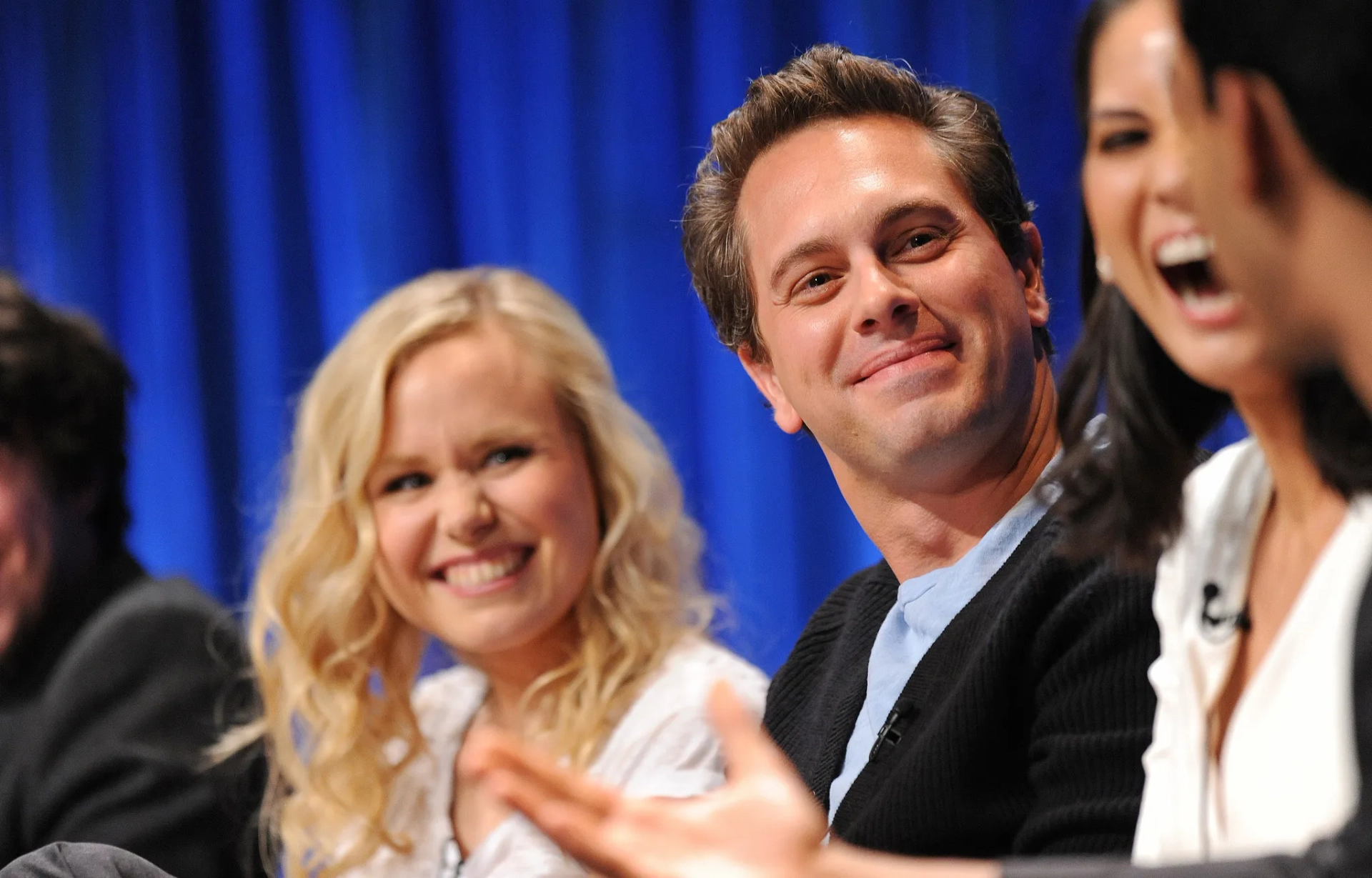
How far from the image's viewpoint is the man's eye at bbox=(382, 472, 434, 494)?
6.42 feet

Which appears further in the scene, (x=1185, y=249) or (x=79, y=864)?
(x=79, y=864)

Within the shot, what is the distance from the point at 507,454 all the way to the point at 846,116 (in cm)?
64

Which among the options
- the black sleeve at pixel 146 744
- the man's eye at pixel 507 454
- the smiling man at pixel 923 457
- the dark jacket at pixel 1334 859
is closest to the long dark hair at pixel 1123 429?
the smiling man at pixel 923 457

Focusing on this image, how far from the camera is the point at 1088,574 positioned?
120 cm

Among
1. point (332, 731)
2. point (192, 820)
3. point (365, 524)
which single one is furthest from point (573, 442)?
point (192, 820)

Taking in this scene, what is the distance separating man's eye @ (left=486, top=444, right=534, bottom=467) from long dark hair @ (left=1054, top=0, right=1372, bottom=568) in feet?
3.37

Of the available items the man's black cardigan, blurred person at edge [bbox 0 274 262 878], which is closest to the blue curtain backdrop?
blurred person at edge [bbox 0 274 262 878]

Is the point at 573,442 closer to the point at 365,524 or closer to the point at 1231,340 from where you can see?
the point at 365,524

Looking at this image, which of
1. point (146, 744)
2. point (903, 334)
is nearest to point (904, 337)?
point (903, 334)

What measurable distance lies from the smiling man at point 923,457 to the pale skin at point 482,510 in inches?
12.2

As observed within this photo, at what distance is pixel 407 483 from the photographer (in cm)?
196

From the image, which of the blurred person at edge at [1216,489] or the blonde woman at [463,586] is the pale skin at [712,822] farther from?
the blonde woman at [463,586]

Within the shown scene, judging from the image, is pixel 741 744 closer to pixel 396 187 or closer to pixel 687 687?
pixel 687 687

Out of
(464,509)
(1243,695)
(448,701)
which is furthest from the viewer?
(448,701)
